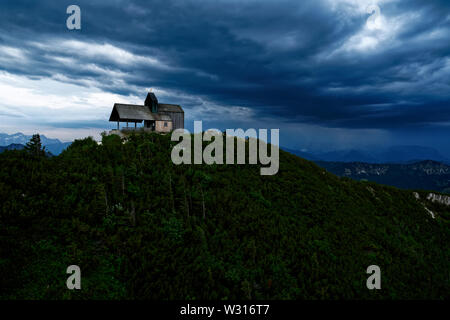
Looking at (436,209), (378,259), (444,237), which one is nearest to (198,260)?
(378,259)

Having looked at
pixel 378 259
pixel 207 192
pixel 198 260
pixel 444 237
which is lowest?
pixel 444 237

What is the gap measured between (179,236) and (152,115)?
31.6 metres

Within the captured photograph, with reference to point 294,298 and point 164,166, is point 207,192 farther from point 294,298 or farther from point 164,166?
point 294,298

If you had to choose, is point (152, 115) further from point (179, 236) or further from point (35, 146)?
point (179, 236)

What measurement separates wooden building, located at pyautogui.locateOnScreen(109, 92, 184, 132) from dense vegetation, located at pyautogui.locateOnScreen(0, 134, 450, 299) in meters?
15.8

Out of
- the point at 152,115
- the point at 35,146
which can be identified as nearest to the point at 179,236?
the point at 35,146

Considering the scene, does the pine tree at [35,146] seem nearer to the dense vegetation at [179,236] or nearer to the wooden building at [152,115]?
the dense vegetation at [179,236]

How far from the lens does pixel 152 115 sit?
38.4 meters

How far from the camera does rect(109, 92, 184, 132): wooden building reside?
35125 millimetres

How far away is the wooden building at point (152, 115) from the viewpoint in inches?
1383

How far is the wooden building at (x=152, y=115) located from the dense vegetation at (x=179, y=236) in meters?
15.8

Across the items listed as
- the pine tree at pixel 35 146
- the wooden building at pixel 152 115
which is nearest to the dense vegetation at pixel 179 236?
the pine tree at pixel 35 146
